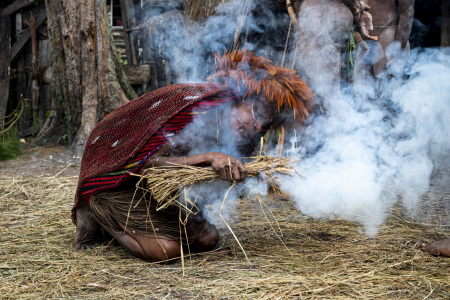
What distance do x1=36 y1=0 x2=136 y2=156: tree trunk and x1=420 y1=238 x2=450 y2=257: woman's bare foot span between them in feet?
14.2

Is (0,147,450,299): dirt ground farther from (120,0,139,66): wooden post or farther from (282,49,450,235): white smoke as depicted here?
(120,0,139,66): wooden post

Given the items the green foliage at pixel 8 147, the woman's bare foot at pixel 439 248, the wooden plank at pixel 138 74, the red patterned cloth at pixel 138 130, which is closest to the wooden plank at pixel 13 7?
the wooden plank at pixel 138 74

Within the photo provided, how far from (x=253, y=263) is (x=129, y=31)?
665 centimetres

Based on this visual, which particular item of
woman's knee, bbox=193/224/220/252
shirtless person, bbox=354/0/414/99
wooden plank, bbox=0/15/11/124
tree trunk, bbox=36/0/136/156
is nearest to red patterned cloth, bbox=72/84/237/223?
woman's knee, bbox=193/224/220/252

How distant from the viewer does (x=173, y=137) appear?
2334 mm

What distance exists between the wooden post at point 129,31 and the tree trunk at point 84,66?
1.80 meters

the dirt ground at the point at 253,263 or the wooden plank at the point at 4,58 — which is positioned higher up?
the wooden plank at the point at 4,58

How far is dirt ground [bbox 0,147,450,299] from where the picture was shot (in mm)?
1934

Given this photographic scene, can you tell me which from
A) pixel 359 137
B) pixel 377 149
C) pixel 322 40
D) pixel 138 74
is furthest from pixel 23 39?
pixel 377 149

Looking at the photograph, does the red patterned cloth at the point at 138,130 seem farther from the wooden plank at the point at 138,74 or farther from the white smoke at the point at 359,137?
the wooden plank at the point at 138,74

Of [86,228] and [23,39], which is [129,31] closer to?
[23,39]

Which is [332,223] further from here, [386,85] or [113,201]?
[386,85]

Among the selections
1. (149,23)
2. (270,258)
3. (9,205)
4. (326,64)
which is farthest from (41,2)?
(270,258)

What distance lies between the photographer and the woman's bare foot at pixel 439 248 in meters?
2.33
